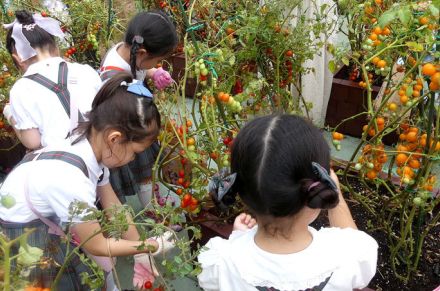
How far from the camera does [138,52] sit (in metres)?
1.86

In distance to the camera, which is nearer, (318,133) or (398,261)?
(318,133)

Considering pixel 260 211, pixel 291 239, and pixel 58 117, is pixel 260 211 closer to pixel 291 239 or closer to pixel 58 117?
pixel 291 239

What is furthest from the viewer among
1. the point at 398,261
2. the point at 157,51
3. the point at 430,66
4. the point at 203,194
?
the point at 157,51

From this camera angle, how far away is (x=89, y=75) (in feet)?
5.71

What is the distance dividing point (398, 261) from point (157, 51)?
128 cm

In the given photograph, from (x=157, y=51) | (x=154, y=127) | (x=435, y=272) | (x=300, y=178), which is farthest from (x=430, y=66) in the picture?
(x=157, y=51)

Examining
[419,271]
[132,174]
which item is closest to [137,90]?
[132,174]

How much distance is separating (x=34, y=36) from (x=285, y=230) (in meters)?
1.32

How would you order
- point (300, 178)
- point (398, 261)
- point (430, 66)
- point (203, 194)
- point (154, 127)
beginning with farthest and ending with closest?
point (398, 261) < point (203, 194) < point (154, 127) < point (430, 66) < point (300, 178)

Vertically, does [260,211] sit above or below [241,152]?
below

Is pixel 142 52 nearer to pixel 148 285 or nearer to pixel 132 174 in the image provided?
pixel 132 174

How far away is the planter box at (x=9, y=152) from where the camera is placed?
2659 millimetres

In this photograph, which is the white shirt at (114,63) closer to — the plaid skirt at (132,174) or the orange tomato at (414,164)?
the plaid skirt at (132,174)

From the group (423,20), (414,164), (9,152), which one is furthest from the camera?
(9,152)
